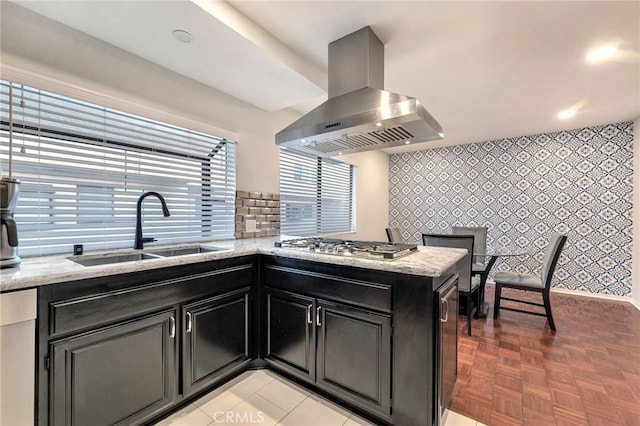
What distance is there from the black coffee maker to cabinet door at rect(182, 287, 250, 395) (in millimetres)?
793

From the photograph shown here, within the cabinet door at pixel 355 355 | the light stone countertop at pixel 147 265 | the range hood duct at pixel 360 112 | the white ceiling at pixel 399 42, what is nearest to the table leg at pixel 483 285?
the light stone countertop at pixel 147 265

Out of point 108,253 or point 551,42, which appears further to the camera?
point 551,42

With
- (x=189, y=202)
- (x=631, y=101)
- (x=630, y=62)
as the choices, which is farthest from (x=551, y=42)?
(x=189, y=202)

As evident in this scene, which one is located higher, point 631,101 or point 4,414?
point 631,101

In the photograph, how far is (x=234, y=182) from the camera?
8.93 ft

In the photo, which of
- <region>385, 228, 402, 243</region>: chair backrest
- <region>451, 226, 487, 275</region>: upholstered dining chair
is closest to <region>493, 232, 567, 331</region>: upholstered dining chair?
<region>451, 226, 487, 275</region>: upholstered dining chair

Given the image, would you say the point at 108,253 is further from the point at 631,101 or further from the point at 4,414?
the point at 631,101

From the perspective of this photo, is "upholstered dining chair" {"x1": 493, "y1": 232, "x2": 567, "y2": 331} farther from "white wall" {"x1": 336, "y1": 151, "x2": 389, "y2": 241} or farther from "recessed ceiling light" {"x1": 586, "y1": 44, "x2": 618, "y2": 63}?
"white wall" {"x1": 336, "y1": 151, "x2": 389, "y2": 241}

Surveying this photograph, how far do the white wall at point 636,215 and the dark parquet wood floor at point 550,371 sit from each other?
2.07 feet

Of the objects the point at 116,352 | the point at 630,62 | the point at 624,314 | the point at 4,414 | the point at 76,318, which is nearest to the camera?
the point at 4,414

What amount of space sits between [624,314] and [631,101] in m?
2.41

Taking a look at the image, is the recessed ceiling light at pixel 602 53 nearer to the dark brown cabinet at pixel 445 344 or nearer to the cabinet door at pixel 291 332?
the dark brown cabinet at pixel 445 344

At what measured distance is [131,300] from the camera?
1.42 metres

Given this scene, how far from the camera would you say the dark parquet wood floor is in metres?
1.68
